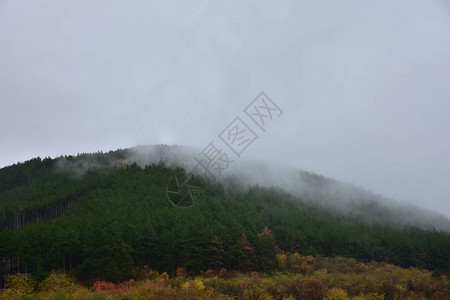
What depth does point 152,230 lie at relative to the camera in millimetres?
60906

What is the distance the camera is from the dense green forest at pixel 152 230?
174 feet

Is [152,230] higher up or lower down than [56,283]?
higher up

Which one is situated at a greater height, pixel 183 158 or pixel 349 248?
pixel 183 158

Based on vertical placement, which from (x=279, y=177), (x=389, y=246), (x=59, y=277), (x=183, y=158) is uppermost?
(x=183, y=158)

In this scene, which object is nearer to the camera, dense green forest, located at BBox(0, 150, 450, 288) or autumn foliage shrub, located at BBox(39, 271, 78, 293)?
autumn foliage shrub, located at BBox(39, 271, 78, 293)

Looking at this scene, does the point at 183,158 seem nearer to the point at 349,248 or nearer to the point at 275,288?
the point at 349,248

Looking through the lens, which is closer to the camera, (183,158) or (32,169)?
(32,169)

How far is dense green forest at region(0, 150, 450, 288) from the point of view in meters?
53.2

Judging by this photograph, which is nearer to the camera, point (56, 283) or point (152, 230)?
point (56, 283)

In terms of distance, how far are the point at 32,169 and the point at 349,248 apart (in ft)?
439

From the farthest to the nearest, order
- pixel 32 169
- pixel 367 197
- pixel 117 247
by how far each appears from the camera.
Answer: pixel 367 197, pixel 32 169, pixel 117 247

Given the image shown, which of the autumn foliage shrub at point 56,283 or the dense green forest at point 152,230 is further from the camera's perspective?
the dense green forest at point 152,230

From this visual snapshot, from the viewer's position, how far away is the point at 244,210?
4136 inches

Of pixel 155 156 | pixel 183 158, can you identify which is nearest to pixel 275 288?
pixel 183 158
